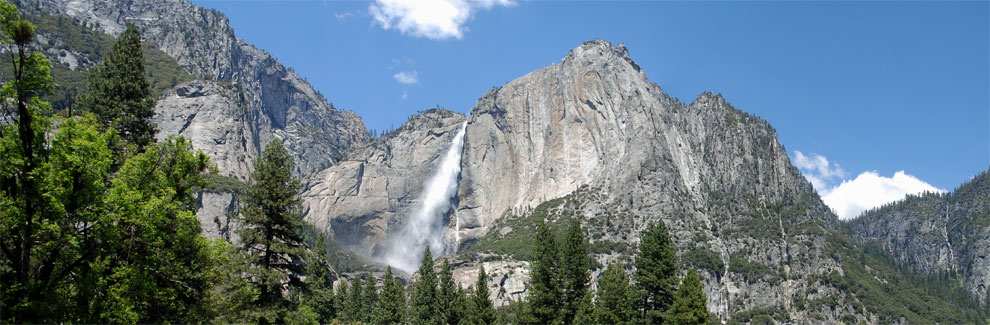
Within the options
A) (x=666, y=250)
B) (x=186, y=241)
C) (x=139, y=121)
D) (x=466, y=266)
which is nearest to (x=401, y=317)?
(x=666, y=250)

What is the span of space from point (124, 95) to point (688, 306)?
38.8 meters

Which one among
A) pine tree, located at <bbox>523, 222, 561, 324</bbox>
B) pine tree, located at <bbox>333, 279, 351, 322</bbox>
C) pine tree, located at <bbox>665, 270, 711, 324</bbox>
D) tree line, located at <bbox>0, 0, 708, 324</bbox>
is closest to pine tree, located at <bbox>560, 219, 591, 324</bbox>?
pine tree, located at <bbox>523, 222, 561, 324</bbox>

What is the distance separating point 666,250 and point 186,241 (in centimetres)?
3273

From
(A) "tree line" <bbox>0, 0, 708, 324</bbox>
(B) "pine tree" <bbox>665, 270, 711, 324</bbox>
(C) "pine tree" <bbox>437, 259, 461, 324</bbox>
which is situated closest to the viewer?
(A) "tree line" <bbox>0, 0, 708, 324</bbox>

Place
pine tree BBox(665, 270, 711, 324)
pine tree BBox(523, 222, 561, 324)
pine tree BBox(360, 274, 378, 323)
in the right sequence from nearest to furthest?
pine tree BBox(665, 270, 711, 324) → pine tree BBox(523, 222, 561, 324) → pine tree BBox(360, 274, 378, 323)

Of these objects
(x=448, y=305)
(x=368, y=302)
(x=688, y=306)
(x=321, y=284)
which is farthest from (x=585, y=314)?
(x=368, y=302)

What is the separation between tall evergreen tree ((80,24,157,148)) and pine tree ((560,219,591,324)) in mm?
32451

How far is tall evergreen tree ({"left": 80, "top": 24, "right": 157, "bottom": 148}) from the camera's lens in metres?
34.5

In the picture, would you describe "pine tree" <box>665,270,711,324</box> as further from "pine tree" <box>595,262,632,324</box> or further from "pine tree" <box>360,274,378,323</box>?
"pine tree" <box>360,274,378,323</box>

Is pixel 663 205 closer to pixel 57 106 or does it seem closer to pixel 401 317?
pixel 401 317

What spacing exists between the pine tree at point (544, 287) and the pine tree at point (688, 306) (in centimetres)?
1066

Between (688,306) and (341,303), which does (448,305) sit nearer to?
(341,303)

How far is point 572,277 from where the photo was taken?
169ft

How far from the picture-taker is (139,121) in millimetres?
35719
